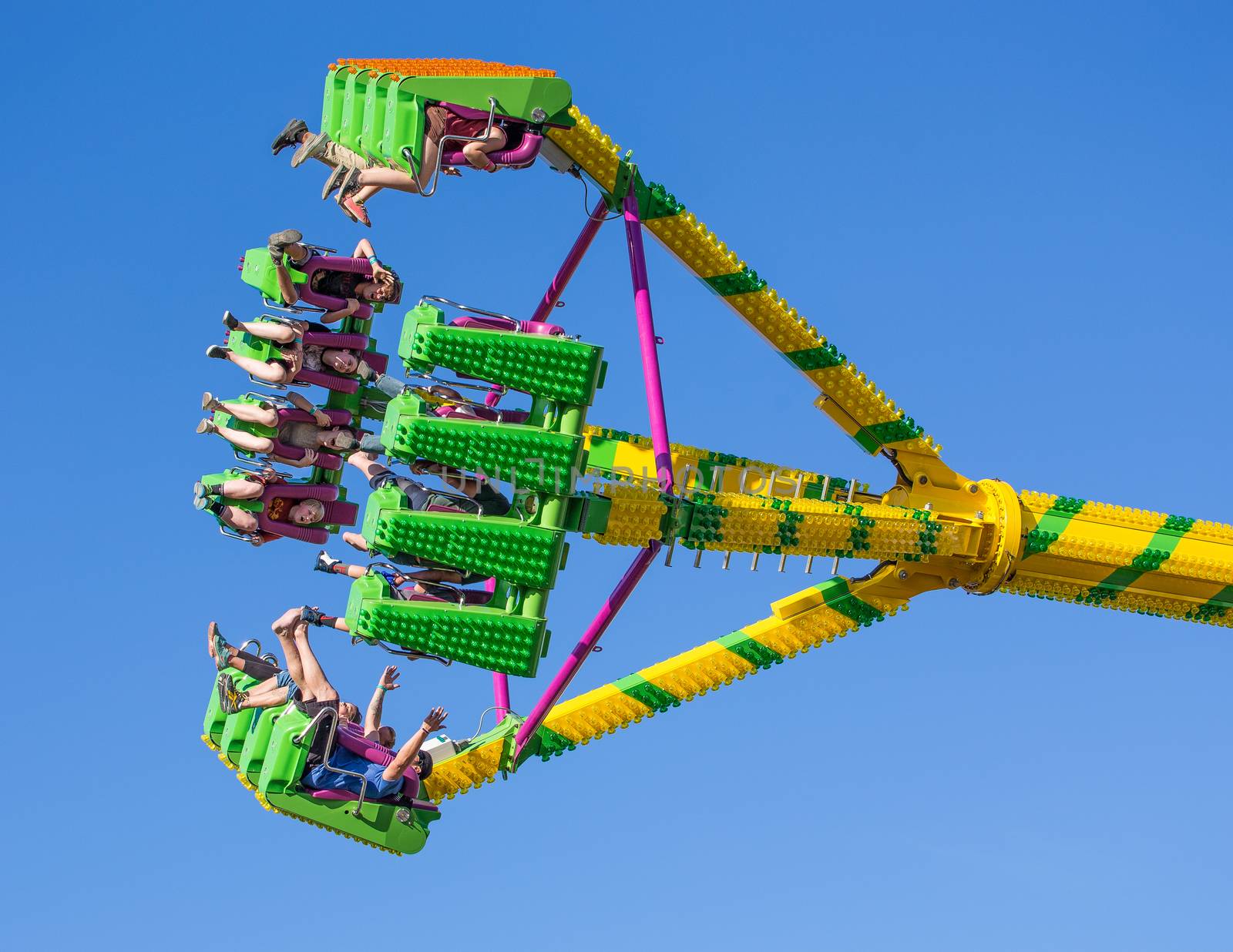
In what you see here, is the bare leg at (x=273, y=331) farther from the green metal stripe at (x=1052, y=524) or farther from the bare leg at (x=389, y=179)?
the green metal stripe at (x=1052, y=524)

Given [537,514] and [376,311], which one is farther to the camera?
[376,311]

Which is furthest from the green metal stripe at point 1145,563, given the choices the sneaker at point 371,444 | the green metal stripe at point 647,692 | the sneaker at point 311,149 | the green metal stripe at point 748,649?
the sneaker at point 311,149

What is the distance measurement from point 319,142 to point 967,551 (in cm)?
1189

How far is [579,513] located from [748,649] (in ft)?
21.0

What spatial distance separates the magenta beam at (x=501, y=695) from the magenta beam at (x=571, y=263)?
211 inches

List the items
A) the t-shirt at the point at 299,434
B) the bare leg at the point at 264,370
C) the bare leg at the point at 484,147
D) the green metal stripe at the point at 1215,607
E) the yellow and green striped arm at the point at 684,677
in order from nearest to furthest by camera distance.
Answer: the bare leg at the point at 484,147 < the bare leg at the point at 264,370 < the t-shirt at the point at 299,434 < the yellow and green striped arm at the point at 684,677 < the green metal stripe at the point at 1215,607

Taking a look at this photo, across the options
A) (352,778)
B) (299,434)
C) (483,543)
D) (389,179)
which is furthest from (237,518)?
(389,179)

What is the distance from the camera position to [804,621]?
35000 mm

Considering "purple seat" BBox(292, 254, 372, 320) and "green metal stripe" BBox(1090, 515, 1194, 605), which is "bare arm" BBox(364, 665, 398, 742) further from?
"green metal stripe" BBox(1090, 515, 1194, 605)

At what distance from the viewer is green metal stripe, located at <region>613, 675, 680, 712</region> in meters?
34.1

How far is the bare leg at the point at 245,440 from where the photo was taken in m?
31.5

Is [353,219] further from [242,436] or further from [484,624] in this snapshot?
[484,624]

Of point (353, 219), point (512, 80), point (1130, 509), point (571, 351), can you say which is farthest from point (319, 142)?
point (1130, 509)

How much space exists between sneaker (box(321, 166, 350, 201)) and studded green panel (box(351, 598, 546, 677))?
5.56m
